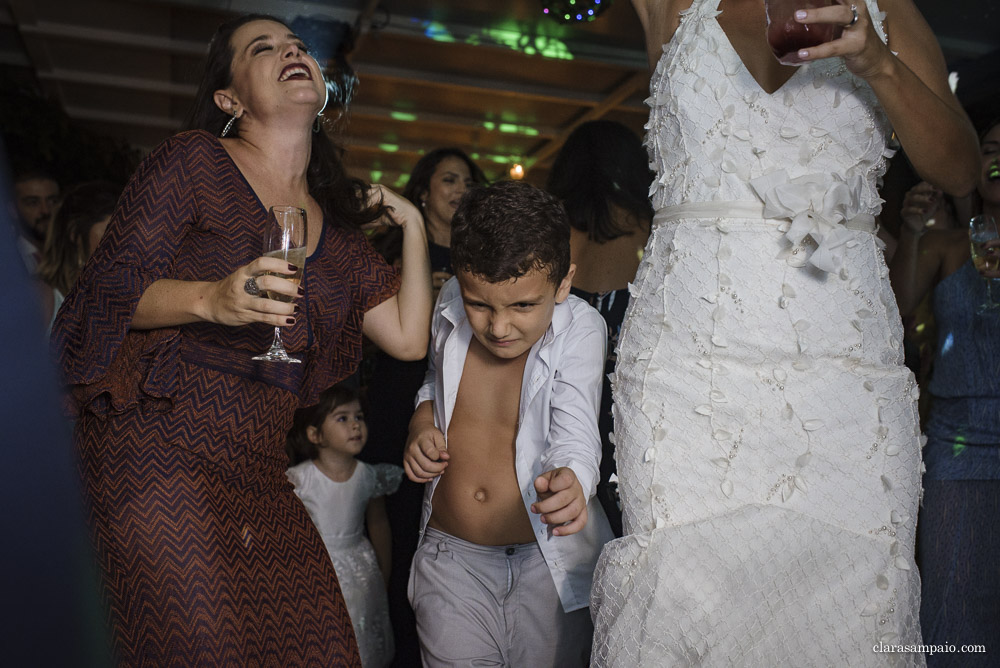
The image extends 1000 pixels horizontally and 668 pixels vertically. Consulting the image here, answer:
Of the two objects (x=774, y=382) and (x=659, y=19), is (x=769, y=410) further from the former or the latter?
(x=659, y=19)

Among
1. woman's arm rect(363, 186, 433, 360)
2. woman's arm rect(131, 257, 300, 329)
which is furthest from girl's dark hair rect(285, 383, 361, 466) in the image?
woman's arm rect(131, 257, 300, 329)

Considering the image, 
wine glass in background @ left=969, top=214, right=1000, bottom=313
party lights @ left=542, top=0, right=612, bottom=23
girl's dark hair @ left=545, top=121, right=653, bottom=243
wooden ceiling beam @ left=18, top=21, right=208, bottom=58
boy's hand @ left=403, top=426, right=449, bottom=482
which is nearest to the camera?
boy's hand @ left=403, top=426, right=449, bottom=482

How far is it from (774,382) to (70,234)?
10.2 ft

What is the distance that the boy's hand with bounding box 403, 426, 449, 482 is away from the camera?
214cm

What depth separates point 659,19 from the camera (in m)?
1.91

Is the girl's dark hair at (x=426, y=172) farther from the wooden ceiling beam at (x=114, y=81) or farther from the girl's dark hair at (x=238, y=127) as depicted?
the wooden ceiling beam at (x=114, y=81)

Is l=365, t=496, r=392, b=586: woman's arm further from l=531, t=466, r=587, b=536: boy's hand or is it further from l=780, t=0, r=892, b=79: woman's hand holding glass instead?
l=780, t=0, r=892, b=79: woman's hand holding glass

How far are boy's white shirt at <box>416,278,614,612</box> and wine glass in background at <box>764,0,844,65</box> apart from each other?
3.24ft

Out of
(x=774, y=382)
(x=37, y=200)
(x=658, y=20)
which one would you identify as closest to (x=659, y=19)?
(x=658, y=20)

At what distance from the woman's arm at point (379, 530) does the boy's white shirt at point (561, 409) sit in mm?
1683

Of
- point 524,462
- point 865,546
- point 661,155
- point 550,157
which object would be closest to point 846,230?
point 661,155

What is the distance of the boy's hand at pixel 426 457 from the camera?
2.14 m

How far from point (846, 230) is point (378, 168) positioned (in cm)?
868

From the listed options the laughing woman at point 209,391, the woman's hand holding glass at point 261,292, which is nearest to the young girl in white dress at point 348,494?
the laughing woman at point 209,391
